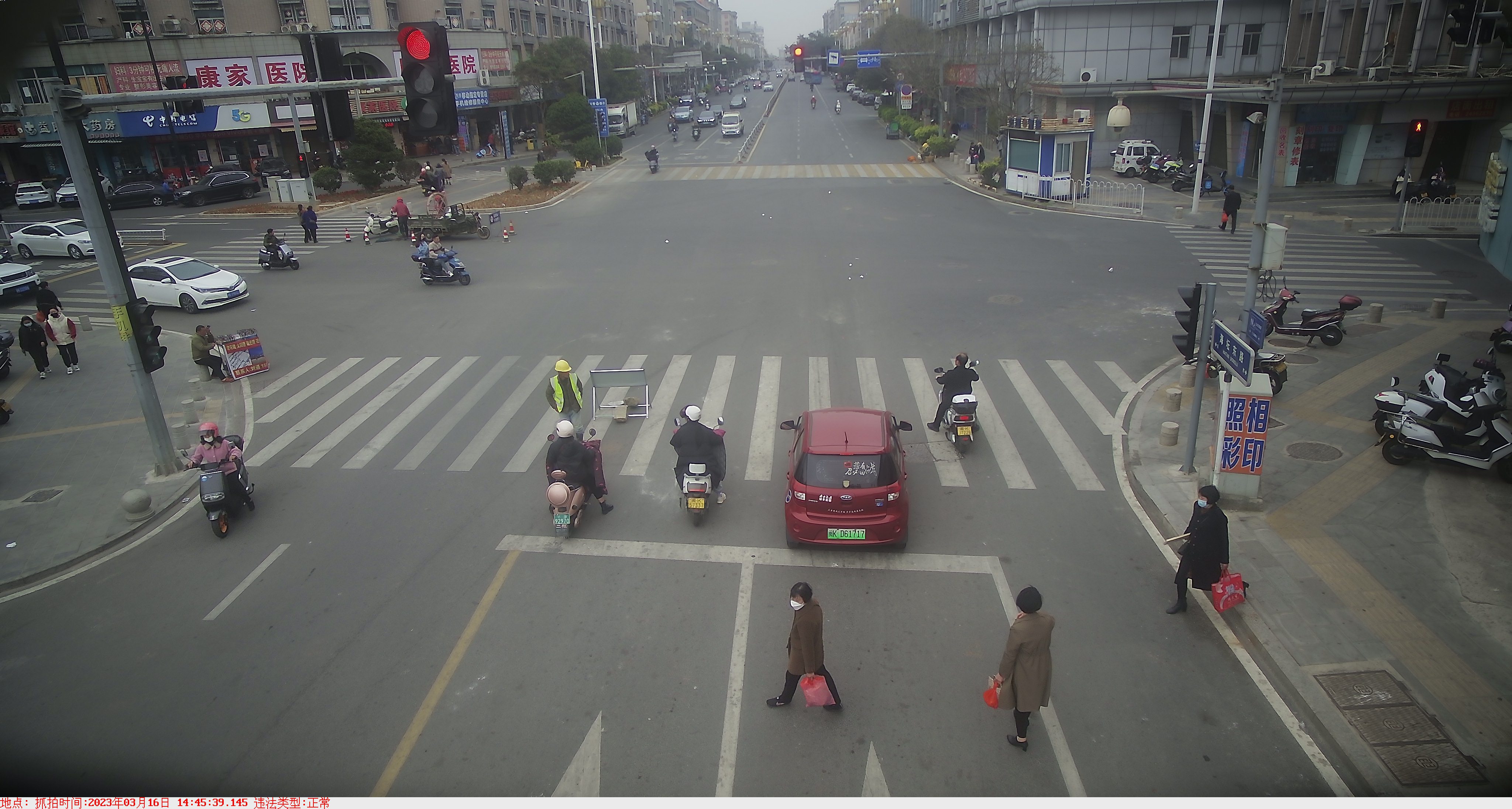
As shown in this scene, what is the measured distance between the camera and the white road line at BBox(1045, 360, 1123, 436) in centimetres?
1360

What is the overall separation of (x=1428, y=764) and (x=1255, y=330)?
21.3 ft

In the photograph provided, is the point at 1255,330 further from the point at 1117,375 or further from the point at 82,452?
the point at 82,452

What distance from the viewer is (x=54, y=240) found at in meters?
31.5

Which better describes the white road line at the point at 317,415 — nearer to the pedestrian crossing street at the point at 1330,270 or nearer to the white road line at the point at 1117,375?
the white road line at the point at 1117,375

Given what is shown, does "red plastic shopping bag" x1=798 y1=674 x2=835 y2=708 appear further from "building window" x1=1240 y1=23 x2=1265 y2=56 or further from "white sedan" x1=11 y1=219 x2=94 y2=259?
"building window" x1=1240 y1=23 x2=1265 y2=56

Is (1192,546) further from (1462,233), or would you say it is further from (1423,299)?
(1462,233)

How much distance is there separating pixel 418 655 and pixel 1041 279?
62.7 feet

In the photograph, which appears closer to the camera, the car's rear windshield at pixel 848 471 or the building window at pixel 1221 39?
the car's rear windshield at pixel 848 471

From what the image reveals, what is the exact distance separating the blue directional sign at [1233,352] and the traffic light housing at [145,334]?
14.8m

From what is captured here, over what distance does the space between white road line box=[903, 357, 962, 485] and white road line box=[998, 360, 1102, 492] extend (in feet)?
2.62

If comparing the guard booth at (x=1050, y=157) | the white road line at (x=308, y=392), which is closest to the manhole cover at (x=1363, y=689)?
the white road line at (x=308, y=392)

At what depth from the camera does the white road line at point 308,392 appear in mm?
15266

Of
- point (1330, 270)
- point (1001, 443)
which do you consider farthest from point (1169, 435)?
point (1330, 270)

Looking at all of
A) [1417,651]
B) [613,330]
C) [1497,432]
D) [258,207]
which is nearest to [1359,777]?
[1417,651]
